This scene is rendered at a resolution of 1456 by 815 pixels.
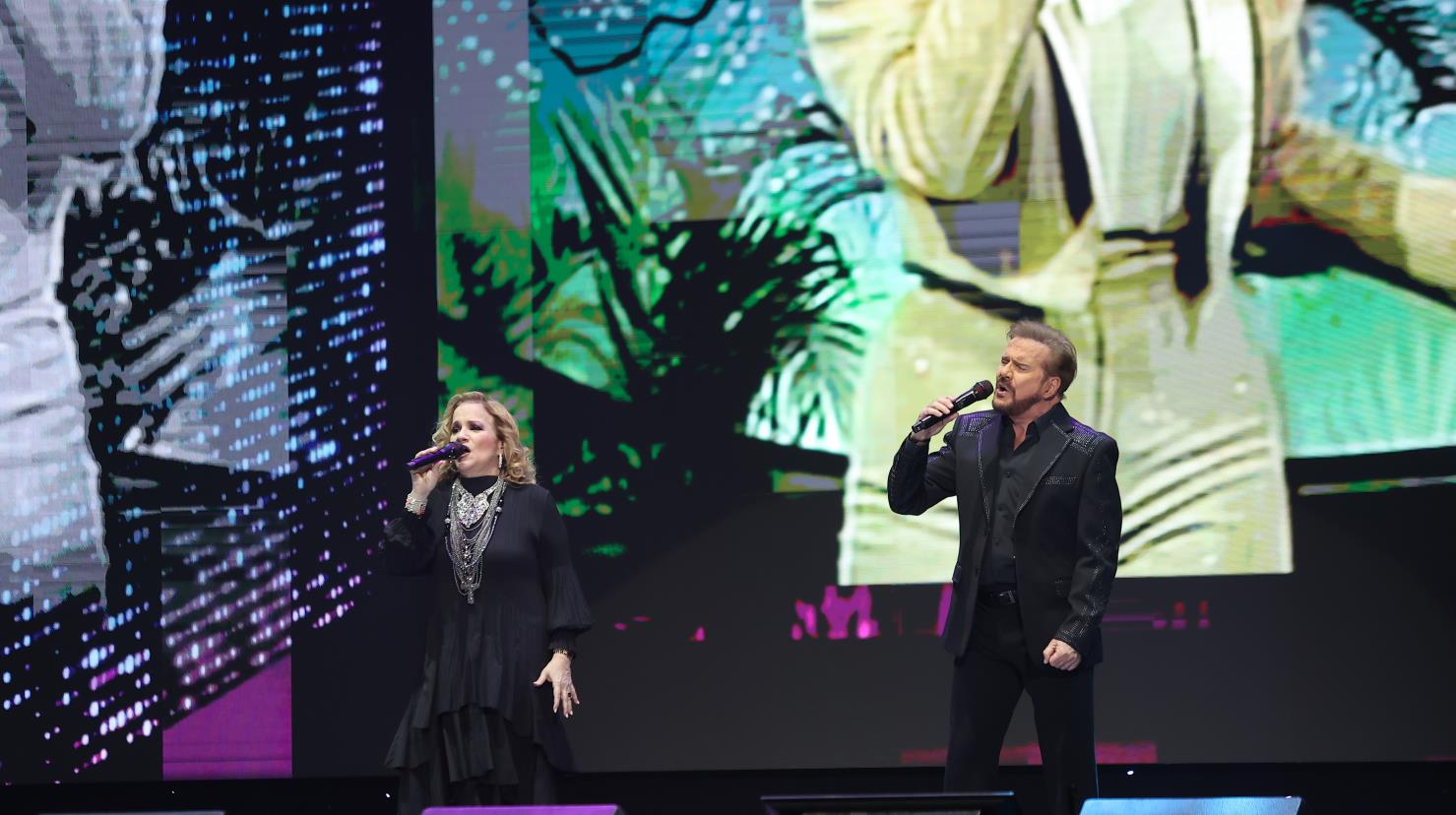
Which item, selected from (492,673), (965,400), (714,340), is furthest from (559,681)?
(714,340)

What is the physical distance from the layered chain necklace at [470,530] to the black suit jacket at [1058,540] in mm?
1068

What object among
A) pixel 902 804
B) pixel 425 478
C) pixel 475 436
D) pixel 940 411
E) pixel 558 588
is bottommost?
pixel 902 804

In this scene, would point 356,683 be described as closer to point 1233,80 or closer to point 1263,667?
point 1263,667

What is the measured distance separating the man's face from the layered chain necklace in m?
1.28

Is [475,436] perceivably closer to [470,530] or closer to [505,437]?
[505,437]

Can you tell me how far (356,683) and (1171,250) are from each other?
10.3 ft

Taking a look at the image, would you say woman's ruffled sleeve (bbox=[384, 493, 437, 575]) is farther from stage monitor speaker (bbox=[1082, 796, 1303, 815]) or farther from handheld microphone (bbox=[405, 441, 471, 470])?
stage monitor speaker (bbox=[1082, 796, 1303, 815])

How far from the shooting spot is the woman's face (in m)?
3.81

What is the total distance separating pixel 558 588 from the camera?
3762 millimetres

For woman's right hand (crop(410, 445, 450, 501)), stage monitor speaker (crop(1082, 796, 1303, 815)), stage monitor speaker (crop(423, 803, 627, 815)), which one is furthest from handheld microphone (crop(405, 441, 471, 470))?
stage monitor speaker (crop(1082, 796, 1303, 815))

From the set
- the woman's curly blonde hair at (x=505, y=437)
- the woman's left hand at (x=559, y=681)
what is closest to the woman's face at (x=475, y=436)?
the woman's curly blonde hair at (x=505, y=437)

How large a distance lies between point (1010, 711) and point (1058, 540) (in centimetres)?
44

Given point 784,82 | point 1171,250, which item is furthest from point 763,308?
point 1171,250

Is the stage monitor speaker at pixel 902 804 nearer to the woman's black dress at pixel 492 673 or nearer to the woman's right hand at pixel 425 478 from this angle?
the woman's black dress at pixel 492 673
